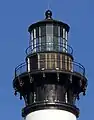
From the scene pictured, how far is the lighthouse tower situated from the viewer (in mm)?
51781

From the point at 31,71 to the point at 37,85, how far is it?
1.00 m

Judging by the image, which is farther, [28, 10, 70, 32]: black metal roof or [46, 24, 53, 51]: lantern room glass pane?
[28, 10, 70, 32]: black metal roof

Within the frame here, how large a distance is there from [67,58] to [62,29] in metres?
2.27

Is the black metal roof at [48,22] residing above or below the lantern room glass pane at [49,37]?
above

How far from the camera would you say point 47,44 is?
53594mm

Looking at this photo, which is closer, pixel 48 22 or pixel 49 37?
pixel 49 37

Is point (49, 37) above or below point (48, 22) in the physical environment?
below

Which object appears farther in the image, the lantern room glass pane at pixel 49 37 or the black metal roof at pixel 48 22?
the black metal roof at pixel 48 22

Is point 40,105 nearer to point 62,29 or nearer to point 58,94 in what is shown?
point 58,94

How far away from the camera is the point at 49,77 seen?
5256 cm

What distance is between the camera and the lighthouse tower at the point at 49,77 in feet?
170

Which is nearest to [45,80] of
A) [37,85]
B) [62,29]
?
[37,85]

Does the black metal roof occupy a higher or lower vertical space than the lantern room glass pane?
higher

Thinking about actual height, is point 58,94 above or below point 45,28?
below
